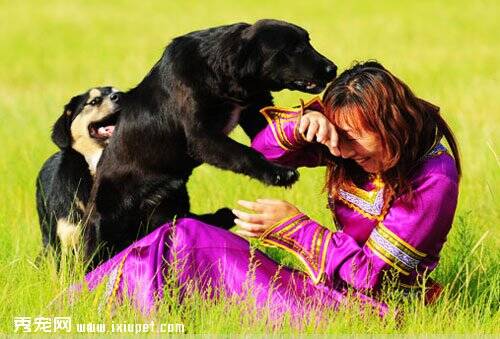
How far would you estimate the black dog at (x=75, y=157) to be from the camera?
5.28 metres

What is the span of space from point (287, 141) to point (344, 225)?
1.44ft

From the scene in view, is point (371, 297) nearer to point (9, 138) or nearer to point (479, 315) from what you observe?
point (479, 315)

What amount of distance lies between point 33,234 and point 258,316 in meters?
2.22

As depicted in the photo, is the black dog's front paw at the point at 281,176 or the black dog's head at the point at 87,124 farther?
the black dog's head at the point at 87,124

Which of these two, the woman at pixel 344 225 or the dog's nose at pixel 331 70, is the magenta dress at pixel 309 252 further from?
the dog's nose at pixel 331 70

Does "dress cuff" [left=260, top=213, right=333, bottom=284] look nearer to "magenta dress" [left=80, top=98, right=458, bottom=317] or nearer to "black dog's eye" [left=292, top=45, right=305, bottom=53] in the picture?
"magenta dress" [left=80, top=98, right=458, bottom=317]

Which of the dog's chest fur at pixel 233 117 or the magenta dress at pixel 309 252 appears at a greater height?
the dog's chest fur at pixel 233 117

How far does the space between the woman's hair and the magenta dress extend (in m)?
0.07

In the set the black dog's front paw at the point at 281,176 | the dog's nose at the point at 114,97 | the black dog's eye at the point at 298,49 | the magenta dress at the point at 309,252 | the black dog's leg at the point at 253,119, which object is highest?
the black dog's eye at the point at 298,49

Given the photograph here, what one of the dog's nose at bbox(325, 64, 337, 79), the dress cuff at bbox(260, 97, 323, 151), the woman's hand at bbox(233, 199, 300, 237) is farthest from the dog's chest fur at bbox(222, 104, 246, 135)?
the woman's hand at bbox(233, 199, 300, 237)

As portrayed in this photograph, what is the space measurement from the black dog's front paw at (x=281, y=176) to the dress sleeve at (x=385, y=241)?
215 millimetres

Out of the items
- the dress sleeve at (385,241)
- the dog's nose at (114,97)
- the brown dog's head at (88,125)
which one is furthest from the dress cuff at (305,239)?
the dog's nose at (114,97)

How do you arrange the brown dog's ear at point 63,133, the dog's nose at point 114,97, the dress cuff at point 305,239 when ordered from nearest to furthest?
the dress cuff at point 305,239 → the brown dog's ear at point 63,133 → the dog's nose at point 114,97

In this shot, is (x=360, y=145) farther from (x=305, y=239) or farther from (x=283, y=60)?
(x=283, y=60)
